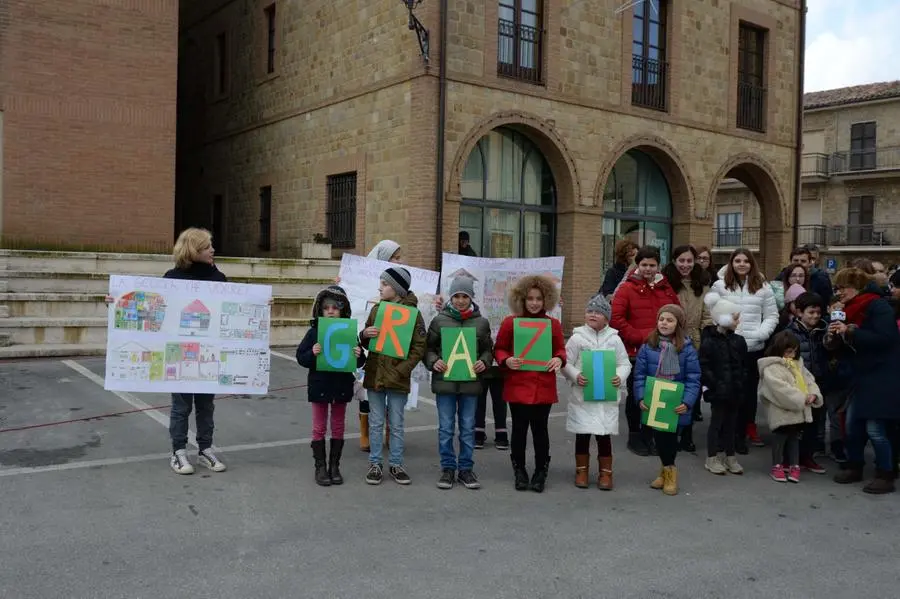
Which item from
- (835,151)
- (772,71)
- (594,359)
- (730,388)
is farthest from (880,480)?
(835,151)

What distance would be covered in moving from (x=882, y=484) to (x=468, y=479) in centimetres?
331

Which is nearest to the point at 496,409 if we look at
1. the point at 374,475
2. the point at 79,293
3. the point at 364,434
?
the point at 364,434

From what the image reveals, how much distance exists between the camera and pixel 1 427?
7.72 metres

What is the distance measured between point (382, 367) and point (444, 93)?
10.3m

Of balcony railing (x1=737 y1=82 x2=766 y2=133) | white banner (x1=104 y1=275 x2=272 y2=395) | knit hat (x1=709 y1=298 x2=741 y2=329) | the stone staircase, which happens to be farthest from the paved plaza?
balcony railing (x1=737 y1=82 x2=766 y2=133)

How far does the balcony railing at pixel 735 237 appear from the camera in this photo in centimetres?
4503

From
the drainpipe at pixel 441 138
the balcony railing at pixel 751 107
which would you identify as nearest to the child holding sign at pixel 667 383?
the drainpipe at pixel 441 138

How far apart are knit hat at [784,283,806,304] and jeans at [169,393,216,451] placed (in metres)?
5.49

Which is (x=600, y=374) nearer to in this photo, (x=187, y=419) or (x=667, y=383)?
(x=667, y=383)

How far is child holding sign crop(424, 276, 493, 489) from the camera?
6344mm

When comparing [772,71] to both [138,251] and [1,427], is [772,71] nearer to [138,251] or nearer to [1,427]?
[138,251]

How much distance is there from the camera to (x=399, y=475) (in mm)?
6410

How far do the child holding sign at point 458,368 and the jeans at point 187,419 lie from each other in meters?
1.81

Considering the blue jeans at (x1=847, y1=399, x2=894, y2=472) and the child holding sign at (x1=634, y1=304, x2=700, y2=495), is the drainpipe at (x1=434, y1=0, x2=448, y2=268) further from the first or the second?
the blue jeans at (x1=847, y1=399, x2=894, y2=472)
